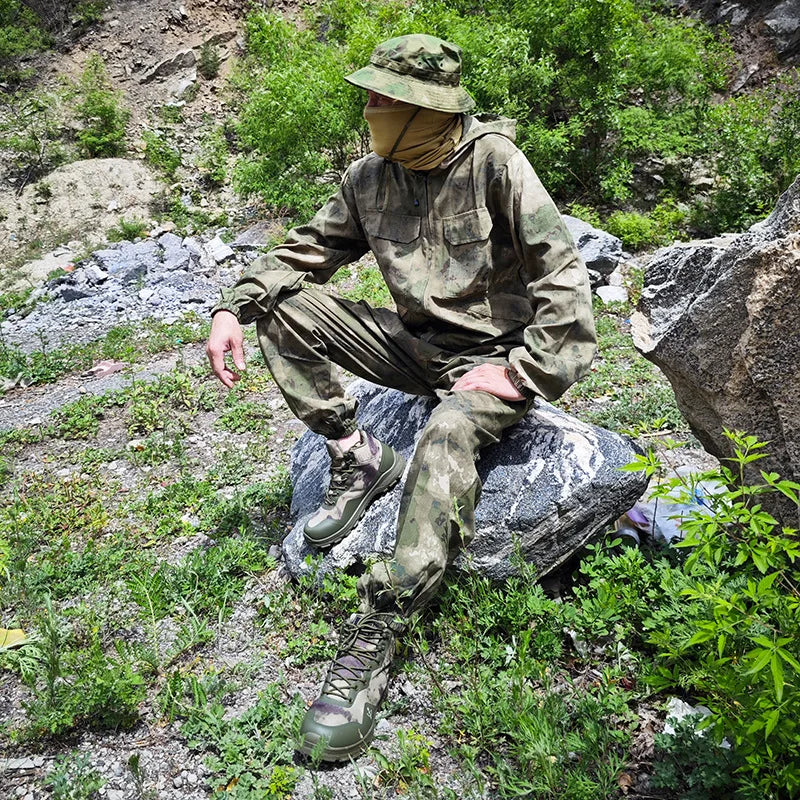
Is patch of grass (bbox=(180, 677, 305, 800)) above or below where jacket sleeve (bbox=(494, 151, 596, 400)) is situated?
below

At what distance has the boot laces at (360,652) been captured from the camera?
2.37 m

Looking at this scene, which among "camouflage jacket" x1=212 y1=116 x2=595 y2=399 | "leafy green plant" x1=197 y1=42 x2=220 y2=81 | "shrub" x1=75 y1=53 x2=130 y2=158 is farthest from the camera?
"leafy green plant" x1=197 y1=42 x2=220 y2=81

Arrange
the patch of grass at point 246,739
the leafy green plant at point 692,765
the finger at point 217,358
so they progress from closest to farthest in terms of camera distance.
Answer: the leafy green plant at point 692,765, the patch of grass at point 246,739, the finger at point 217,358

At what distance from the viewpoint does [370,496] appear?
3.20m

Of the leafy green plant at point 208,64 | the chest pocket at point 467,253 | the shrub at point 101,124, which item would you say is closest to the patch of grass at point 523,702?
the chest pocket at point 467,253

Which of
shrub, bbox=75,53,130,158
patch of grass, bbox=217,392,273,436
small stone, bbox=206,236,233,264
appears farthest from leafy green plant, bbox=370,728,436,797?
shrub, bbox=75,53,130,158

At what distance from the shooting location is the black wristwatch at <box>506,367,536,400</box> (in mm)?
2670

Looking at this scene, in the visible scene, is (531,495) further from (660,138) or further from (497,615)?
(660,138)

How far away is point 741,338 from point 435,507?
1.34 meters

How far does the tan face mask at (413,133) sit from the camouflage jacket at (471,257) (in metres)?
0.07

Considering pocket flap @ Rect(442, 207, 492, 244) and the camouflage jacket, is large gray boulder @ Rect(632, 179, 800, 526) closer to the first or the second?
the camouflage jacket

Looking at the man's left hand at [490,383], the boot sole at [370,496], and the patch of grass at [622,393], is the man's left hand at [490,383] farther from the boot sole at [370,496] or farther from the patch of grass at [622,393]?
the patch of grass at [622,393]

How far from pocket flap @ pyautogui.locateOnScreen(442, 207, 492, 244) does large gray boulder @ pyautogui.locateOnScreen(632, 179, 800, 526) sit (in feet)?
2.82

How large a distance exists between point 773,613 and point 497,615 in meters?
1.00
